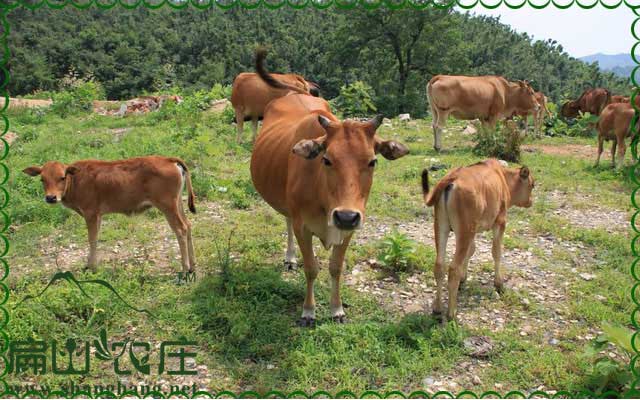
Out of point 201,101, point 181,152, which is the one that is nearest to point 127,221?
point 181,152

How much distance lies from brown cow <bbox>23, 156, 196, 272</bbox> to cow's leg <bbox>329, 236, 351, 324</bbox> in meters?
1.99

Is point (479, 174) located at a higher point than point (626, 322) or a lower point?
higher

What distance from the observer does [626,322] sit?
5.27 meters

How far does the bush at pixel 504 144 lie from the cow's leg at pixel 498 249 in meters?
6.59

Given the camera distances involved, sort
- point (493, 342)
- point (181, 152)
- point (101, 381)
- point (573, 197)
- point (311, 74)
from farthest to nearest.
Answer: point (311, 74), point (181, 152), point (573, 197), point (493, 342), point (101, 381)

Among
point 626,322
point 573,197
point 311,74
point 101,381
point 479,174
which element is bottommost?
point 101,381

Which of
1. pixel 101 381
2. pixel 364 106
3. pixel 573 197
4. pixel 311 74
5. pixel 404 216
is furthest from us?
pixel 311 74

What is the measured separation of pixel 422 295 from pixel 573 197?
5.31 m

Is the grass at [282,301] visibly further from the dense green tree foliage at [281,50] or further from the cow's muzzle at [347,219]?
the dense green tree foliage at [281,50]

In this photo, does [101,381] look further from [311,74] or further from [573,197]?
[311,74]

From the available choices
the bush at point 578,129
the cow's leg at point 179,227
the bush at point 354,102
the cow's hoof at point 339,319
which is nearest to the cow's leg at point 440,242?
the cow's hoof at point 339,319

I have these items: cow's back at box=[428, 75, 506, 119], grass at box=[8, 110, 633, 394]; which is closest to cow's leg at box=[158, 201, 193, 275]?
grass at box=[8, 110, 633, 394]

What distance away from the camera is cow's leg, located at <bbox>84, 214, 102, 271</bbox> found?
6.18 meters

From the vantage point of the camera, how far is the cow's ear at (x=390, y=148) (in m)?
4.51
